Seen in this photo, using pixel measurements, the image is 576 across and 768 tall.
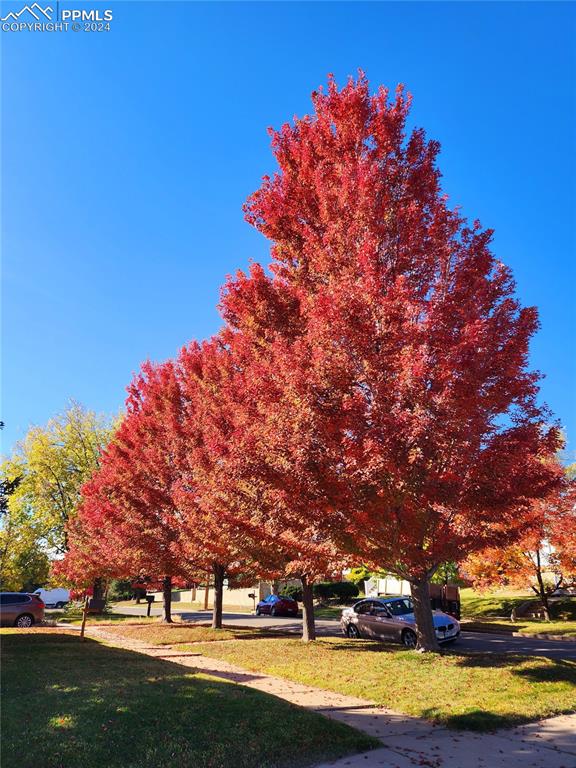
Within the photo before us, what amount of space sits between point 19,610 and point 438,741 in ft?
74.6

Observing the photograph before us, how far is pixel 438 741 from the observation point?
6.39 meters

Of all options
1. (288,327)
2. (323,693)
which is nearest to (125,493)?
(288,327)

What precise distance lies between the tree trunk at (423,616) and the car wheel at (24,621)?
19.5m

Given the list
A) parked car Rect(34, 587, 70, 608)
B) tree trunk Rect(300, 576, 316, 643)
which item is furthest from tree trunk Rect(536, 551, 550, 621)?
parked car Rect(34, 587, 70, 608)

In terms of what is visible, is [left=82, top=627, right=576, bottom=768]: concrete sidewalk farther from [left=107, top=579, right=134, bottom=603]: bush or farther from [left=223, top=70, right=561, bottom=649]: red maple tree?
[left=107, top=579, right=134, bottom=603]: bush

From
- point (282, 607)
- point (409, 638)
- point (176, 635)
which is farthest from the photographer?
point (282, 607)

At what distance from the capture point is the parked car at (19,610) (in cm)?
2320

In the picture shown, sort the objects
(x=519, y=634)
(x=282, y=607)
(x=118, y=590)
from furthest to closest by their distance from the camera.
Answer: (x=118, y=590)
(x=282, y=607)
(x=519, y=634)

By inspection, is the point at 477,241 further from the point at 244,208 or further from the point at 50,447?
the point at 50,447

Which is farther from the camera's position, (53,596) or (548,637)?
(53,596)

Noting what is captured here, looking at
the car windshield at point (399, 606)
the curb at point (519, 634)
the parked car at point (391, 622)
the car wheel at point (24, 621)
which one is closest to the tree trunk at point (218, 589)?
the parked car at point (391, 622)

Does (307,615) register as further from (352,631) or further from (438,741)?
(438,741)

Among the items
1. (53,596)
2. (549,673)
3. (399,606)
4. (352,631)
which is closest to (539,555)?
(399,606)

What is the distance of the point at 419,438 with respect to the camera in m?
8.26
